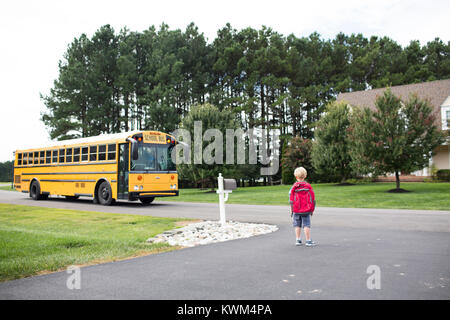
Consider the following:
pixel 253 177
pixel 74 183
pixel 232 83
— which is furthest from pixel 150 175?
pixel 232 83

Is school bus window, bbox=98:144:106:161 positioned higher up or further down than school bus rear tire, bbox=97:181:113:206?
higher up

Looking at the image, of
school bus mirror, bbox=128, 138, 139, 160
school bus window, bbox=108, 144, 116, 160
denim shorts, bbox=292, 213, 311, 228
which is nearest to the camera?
denim shorts, bbox=292, 213, 311, 228

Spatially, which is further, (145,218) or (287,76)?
(287,76)

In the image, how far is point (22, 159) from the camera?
2586 cm

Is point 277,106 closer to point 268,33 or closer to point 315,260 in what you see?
point 268,33

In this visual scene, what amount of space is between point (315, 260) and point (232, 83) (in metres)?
46.5

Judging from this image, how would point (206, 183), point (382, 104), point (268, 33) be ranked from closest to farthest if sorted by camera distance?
point (382, 104) < point (206, 183) < point (268, 33)

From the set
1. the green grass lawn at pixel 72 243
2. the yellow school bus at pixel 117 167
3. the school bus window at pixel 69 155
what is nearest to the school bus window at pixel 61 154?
the yellow school bus at pixel 117 167

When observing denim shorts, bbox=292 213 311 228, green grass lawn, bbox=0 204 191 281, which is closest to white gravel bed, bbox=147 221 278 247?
green grass lawn, bbox=0 204 191 281

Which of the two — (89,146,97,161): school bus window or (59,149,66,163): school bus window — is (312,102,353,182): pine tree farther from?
(59,149,66,163): school bus window

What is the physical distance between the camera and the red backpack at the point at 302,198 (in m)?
7.49

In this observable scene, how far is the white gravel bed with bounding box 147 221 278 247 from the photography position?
8312 mm

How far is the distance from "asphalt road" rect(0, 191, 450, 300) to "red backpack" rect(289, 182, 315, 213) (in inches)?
28.4

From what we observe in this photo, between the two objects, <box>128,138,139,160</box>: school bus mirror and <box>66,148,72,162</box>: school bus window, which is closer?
<box>128,138,139,160</box>: school bus mirror
